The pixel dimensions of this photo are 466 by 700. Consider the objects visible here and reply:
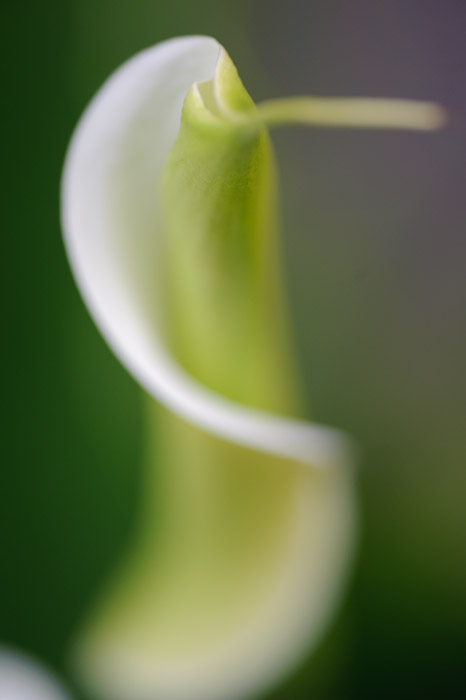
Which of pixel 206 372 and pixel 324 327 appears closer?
pixel 206 372

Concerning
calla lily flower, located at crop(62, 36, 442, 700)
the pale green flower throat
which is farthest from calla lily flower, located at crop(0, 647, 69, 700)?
the pale green flower throat

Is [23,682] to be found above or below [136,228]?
below

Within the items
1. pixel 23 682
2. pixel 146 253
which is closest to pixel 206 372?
pixel 146 253

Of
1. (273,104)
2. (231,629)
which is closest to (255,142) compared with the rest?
(273,104)

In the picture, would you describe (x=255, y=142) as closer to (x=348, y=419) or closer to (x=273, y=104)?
(x=273, y=104)

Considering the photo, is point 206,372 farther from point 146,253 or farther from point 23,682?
point 23,682

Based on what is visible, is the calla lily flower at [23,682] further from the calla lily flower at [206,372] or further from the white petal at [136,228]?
the white petal at [136,228]
